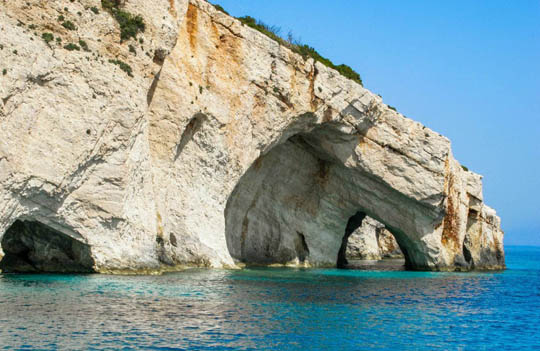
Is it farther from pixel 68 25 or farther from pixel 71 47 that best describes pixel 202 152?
pixel 68 25

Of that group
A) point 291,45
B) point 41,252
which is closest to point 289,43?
point 291,45

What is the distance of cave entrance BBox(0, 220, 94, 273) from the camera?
2477 cm

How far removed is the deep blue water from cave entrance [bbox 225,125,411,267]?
1459cm

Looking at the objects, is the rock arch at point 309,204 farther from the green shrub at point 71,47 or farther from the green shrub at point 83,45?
the green shrub at point 71,47

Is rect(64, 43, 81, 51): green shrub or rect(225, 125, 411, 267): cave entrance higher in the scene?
rect(64, 43, 81, 51): green shrub

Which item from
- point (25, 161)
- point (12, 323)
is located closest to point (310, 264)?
point (25, 161)

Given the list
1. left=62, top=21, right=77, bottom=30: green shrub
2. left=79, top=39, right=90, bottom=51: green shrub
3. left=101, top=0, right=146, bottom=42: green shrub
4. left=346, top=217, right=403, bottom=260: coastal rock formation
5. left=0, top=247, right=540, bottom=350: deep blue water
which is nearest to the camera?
left=0, top=247, right=540, bottom=350: deep blue water

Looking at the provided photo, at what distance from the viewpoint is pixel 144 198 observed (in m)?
26.9

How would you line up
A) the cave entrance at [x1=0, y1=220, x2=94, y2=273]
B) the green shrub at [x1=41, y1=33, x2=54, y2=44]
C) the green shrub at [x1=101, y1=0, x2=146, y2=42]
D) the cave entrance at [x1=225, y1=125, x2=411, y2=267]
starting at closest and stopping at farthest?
the green shrub at [x1=41, y1=33, x2=54, y2=44] → the cave entrance at [x1=0, y1=220, x2=94, y2=273] → the green shrub at [x1=101, y1=0, x2=146, y2=42] → the cave entrance at [x1=225, y1=125, x2=411, y2=267]

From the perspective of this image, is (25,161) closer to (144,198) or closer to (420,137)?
(144,198)

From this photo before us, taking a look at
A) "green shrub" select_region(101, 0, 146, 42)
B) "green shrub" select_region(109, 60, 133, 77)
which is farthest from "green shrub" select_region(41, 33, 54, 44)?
"green shrub" select_region(101, 0, 146, 42)

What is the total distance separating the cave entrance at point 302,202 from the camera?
40406 millimetres

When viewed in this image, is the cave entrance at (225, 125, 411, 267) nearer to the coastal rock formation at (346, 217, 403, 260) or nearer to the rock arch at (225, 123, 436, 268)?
the rock arch at (225, 123, 436, 268)

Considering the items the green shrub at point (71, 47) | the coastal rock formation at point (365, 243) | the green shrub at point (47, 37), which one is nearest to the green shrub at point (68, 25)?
the green shrub at point (71, 47)
